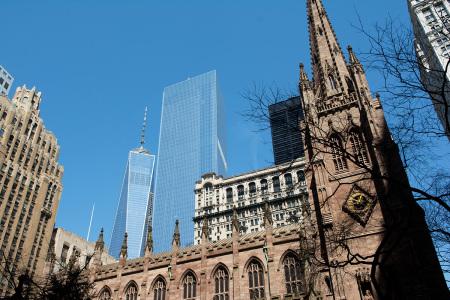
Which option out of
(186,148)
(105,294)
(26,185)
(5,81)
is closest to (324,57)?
(105,294)

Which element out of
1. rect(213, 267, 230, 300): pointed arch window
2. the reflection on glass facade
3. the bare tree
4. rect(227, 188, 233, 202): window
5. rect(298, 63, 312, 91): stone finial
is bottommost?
the bare tree

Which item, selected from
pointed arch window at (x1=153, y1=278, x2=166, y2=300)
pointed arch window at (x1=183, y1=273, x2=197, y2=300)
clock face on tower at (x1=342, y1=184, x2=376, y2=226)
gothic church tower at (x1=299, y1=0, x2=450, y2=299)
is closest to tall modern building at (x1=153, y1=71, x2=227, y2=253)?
pointed arch window at (x1=153, y1=278, x2=166, y2=300)

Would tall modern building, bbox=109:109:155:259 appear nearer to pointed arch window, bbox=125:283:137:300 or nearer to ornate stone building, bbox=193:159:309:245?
ornate stone building, bbox=193:159:309:245

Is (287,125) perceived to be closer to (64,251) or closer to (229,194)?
(229,194)

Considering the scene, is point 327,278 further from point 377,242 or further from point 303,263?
point 377,242

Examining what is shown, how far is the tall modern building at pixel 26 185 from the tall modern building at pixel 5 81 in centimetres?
3869

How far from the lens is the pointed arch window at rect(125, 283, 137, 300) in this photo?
108 feet

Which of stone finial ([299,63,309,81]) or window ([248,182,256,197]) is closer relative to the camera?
stone finial ([299,63,309,81])

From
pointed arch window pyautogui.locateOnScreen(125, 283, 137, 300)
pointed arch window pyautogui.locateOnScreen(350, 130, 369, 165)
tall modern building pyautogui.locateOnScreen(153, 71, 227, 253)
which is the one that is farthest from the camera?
tall modern building pyautogui.locateOnScreen(153, 71, 227, 253)

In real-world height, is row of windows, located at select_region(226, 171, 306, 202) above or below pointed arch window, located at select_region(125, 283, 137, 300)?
above

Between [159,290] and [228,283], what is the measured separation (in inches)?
269

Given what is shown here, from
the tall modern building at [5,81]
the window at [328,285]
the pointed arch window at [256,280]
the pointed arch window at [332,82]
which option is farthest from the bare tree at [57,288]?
the tall modern building at [5,81]

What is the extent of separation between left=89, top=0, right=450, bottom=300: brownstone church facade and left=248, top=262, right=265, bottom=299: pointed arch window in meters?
0.08

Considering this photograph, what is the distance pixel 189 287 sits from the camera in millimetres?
30906
